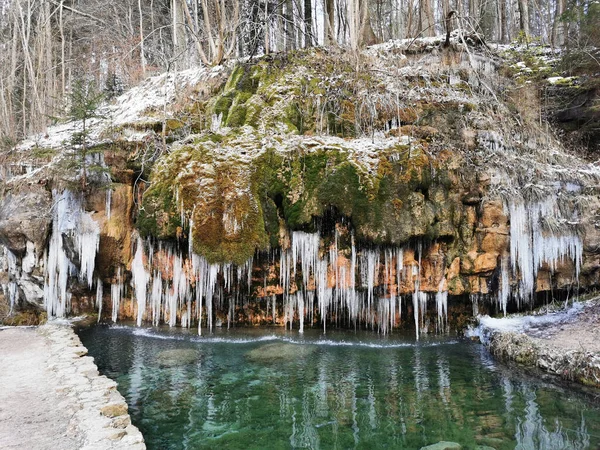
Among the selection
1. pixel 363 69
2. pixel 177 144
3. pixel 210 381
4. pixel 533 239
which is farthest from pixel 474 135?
pixel 210 381

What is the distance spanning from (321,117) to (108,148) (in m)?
5.89

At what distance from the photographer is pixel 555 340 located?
794 centimetres

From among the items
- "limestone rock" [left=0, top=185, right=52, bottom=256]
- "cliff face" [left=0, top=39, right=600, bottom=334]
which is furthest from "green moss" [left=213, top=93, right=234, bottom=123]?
"limestone rock" [left=0, top=185, right=52, bottom=256]

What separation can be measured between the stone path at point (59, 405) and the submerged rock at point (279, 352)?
121 inches

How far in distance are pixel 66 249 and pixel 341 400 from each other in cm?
839

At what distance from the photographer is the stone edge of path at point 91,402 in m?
4.25

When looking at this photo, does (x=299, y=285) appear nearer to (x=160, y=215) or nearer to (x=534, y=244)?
(x=160, y=215)

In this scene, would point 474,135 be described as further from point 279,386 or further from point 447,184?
point 279,386

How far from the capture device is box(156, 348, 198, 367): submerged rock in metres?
8.02

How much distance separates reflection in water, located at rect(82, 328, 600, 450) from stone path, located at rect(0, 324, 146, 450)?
57cm

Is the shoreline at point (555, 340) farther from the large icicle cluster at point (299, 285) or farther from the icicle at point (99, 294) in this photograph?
the icicle at point (99, 294)

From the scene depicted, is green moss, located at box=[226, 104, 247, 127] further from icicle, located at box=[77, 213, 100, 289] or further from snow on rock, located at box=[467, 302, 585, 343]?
snow on rock, located at box=[467, 302, 585, 343]

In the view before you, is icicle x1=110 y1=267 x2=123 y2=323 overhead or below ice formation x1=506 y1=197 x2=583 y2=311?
below

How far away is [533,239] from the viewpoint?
997 cm
